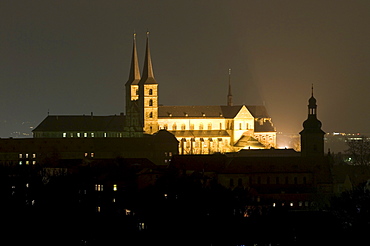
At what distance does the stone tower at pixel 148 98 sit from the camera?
165625 millimetres

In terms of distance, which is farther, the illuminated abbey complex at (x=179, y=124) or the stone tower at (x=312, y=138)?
the illuminated abbey complex at (x=179, y=124)

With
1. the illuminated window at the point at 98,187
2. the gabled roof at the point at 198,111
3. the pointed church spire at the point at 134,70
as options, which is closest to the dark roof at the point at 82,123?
the gabled roof at the point at 198,111

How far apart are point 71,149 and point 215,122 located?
37.7m

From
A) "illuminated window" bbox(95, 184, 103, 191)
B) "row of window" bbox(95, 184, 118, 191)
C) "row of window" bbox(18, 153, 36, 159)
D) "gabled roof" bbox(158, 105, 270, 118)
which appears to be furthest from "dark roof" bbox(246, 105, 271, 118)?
"illuminated window" bbox(95, 184, 103, 191)

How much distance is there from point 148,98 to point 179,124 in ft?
26.3

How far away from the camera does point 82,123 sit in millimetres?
182875

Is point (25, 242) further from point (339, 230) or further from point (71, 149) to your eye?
point (71, 149)

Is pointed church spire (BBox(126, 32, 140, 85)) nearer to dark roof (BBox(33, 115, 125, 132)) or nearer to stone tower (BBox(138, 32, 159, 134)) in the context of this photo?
stone tower (BBox(138, 32, 159, 134))

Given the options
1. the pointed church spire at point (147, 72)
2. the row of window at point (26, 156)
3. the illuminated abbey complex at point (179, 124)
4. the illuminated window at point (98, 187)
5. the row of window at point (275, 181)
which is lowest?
the illuminated window at point (98, 187)

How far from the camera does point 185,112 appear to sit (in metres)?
174

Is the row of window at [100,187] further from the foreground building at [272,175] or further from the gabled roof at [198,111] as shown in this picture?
the gabled roof at [198,111]

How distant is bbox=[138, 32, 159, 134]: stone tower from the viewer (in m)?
166

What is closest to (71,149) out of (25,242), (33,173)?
(33,173)

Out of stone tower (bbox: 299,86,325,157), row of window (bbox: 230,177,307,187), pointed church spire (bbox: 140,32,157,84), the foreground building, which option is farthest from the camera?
pointed church spire (bbox: 140,32,157,84)
